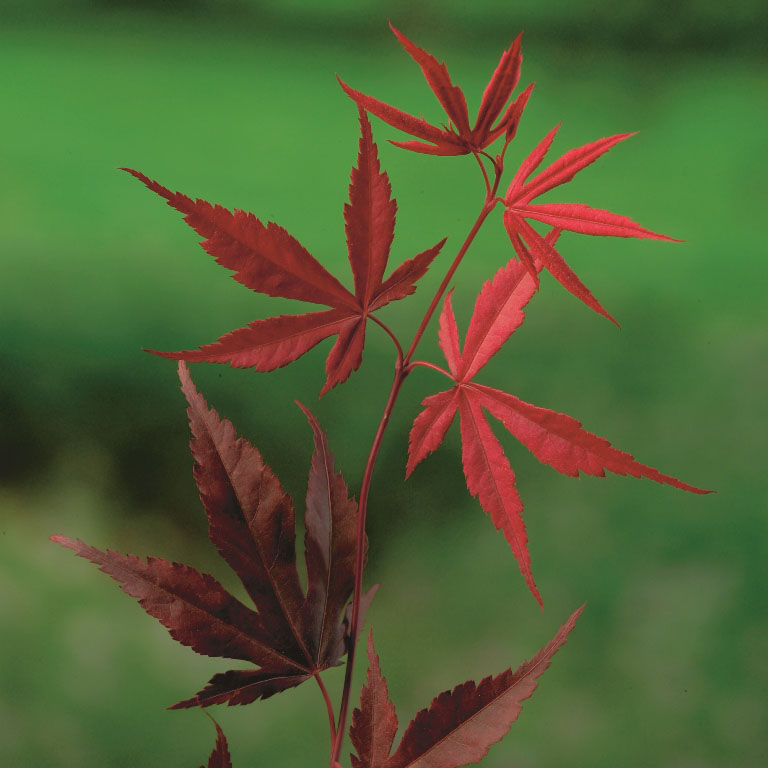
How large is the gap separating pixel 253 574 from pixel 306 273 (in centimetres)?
25

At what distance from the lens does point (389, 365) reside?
85cm

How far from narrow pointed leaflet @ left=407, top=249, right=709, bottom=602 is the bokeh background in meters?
0.29

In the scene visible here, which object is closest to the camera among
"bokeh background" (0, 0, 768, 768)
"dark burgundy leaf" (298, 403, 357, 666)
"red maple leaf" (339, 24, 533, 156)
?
"red maple leaf" (339, 24, 533, 156)

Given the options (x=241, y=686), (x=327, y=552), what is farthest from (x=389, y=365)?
(x=241, y=686)

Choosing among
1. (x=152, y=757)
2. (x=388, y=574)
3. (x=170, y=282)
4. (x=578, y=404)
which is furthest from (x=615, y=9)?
(x=152, y=757)

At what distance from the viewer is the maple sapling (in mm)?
485

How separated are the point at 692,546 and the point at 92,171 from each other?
34.6 inches

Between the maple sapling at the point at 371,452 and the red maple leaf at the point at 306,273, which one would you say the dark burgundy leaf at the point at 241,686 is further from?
the red maple leaf at the point at 306,273

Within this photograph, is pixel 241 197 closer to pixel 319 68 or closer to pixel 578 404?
pixel 319 68

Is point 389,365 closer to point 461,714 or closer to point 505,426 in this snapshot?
point 505,426

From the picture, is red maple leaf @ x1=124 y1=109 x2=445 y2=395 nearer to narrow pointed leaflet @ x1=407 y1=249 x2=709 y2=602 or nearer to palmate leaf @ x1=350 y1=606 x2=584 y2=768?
narrow pointed leaflet @ x1=407 y1=249 x2=709 y2=602

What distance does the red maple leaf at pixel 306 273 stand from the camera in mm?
481

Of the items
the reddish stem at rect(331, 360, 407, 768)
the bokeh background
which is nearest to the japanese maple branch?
the reddish stem at rect(331, 360, 407, 768)

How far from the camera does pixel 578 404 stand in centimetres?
86
